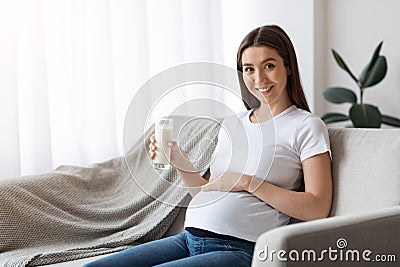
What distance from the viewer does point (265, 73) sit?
1903mm

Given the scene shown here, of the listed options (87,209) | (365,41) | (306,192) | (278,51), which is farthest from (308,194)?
(365,41)

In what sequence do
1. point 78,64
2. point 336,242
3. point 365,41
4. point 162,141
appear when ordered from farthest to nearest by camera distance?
point 365,41 < point 78,64 < point 162,141 < point 336,242

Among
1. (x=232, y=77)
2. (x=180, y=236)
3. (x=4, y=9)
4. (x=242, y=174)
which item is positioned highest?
(x=4, y=9)

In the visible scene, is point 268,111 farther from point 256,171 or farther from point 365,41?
point 365,41

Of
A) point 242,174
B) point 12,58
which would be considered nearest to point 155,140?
point 242,174

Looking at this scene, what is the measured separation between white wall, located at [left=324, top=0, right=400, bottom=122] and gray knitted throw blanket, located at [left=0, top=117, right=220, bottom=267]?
5.53 ft

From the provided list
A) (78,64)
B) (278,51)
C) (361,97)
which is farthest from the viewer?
(361,97)

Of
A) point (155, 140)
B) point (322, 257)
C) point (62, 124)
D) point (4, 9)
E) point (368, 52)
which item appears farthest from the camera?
point (368, 52)

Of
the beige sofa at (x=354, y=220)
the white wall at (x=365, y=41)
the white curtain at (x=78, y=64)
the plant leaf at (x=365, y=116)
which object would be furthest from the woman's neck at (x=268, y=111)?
the white wall at (x=365, y=41)

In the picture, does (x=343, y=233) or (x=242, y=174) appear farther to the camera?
(x=242, y=174)

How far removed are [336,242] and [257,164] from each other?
15.7 inches

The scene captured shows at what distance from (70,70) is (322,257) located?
195cm

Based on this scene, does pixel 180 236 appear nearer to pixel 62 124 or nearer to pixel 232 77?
pixel 232 77

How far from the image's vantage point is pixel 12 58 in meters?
3.02
